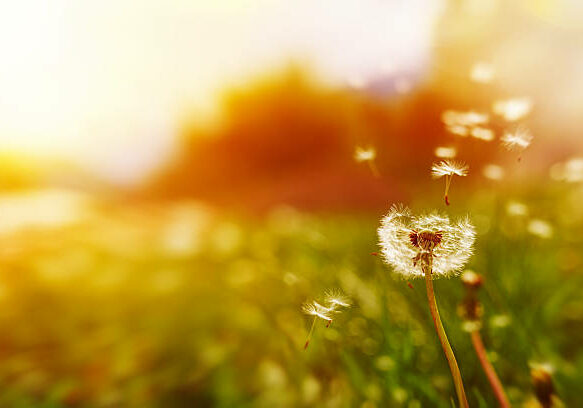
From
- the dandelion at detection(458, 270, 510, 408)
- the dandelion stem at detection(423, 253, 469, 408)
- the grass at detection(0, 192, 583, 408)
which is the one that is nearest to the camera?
the dandelion stem at detection(423, 253, 469, 408)

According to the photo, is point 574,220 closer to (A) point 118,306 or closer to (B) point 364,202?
(B) point 364,202

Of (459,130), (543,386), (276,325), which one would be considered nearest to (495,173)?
(459,130)

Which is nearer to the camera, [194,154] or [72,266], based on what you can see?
[72,266]

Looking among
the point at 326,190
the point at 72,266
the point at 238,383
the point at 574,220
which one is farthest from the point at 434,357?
the point at 326,190

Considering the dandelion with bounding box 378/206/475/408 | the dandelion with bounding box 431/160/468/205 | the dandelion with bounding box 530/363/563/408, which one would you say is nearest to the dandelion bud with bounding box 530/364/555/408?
the dandelion with bounding box 530/363/563/408

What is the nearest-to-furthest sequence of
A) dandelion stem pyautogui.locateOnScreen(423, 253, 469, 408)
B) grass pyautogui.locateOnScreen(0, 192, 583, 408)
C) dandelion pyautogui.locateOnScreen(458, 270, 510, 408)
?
dandelion stem pyautogui.locateOnScreen(423, 253, 469, 408) < dandelion pyautogui.locateOnScreen(458, 270, 510, 408) < grass pyautogui.locateOnScreen(0, 192, 583, 408)

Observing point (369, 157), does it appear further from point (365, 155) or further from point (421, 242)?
point (421, 242)

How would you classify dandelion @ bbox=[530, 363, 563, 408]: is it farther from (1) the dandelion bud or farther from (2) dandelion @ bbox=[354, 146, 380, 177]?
(2) dandelion @ bbox=[354, 146, 380, 177]

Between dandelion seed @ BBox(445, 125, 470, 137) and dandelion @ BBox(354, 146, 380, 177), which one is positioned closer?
dandelion @ BBox(354, 146, 380, 177)
